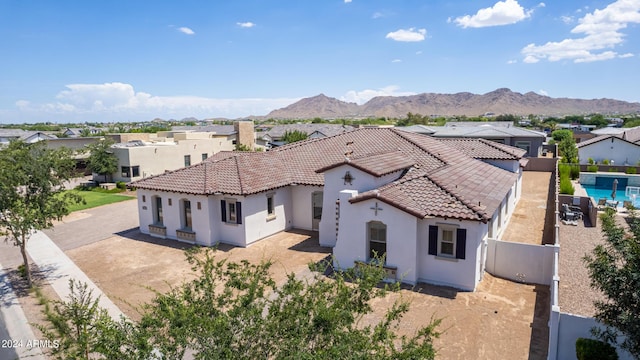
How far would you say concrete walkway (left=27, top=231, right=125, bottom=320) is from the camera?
15.4 m

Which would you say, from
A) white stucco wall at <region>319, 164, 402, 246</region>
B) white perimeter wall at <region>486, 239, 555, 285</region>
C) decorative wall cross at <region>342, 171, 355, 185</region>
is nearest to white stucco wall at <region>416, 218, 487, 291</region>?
white perimeter wall at <region>486, 239, 555, 285</region>

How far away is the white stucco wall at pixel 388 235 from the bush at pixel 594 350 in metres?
6.10

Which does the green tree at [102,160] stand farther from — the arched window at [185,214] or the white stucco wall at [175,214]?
the arched window at [185,214]

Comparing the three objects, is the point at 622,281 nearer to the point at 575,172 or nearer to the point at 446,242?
the point at 446,242

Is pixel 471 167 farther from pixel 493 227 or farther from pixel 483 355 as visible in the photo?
pixel 483 355

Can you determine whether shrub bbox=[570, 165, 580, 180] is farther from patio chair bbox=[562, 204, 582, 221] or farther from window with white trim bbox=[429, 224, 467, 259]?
window with white trim bbox=[429, 224, 467, 259]

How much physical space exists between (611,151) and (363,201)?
50002mm

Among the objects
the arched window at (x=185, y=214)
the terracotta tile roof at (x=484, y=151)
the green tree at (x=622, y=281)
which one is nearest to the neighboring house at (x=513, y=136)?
the terracotta tile roof at (x=484, y=151)

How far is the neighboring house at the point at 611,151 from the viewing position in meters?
50.7

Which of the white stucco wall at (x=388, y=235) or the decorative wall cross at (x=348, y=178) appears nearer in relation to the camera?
the white stucco wall at (x=388, y=235)

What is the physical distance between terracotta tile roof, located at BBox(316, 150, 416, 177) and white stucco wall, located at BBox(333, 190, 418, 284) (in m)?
1.62

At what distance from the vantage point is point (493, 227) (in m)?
19.3

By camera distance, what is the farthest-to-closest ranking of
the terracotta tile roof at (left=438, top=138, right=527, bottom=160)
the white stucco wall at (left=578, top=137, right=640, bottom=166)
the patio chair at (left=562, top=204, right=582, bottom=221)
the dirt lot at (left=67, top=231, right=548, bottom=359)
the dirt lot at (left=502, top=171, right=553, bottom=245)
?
the white stucco wall at (left=578, top=137, right=640, bottom=166)
the terracotta tile roof at (left=438, top=138, right=527, bottom=160)
the patio chair at (left=562, top=204, right=582, bottom=221)
the dirt lot at (left=502, top=171, right=553, bottom=245)
the dirt lot at (left=67, top=231, right=548, bottom=359)

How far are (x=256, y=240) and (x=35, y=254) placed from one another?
37.2 feet
